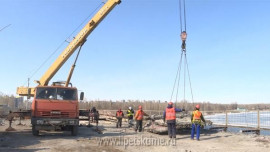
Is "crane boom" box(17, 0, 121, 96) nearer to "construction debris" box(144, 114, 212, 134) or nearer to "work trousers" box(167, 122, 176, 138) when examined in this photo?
"construction debris" box(144, 114, 212, 134)

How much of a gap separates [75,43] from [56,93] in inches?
198

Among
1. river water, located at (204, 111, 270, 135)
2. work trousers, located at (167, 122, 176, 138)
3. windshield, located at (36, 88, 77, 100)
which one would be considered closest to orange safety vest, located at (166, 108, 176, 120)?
work trousers, located at (167, 122, 176, 138)

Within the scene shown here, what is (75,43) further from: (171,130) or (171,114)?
(171,130)

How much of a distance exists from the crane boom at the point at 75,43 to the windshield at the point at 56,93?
4.62 meters

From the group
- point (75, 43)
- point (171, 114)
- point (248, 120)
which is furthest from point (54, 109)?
point (248, 120)

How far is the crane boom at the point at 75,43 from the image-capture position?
17500 mm

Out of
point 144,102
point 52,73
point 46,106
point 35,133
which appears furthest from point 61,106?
point 144,102

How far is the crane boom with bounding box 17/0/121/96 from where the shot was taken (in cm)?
1750

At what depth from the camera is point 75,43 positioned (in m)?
17.8

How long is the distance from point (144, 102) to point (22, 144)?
65349mm

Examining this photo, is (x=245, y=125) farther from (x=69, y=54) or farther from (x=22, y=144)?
(x=22, y=144)

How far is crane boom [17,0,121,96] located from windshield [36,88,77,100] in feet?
15.2

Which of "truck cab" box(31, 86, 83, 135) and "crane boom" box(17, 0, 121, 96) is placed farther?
"crane boom" box(17, 0, 121, 96)

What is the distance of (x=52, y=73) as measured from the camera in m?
18.1
